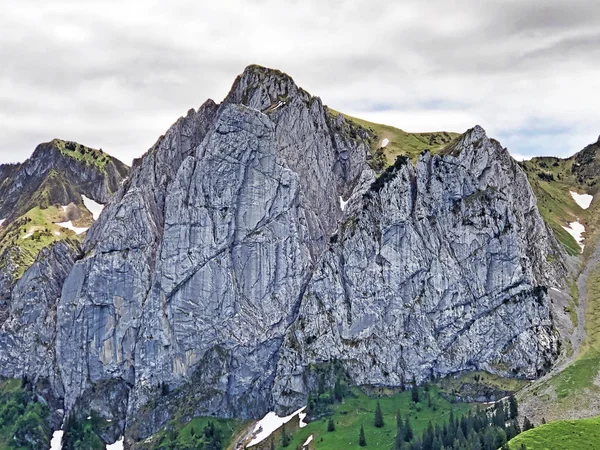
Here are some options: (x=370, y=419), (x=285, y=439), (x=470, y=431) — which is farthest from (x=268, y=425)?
(x=470, y=431)

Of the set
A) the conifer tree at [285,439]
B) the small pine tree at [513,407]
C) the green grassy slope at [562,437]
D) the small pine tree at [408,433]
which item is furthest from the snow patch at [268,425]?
the green grassy slope at [562,437]

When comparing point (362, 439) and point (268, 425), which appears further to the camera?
point (268, 425)

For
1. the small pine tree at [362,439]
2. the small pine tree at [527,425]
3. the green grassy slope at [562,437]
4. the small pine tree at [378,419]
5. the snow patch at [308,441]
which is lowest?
the snow patch at [308,441]

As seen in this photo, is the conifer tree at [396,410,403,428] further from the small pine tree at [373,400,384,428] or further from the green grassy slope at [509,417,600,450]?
the green grassy slope at [509,417,600,450]

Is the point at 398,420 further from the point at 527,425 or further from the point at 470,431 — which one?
the point at 527,425

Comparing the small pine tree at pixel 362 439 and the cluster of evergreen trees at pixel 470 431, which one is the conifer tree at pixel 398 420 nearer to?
the cluster of evergreen trees at pixel 470 431

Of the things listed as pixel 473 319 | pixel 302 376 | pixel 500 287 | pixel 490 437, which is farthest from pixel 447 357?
pixel 490 437

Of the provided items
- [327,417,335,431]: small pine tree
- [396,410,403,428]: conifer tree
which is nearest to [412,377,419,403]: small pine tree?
[396,410,403,428]: conifer tree
